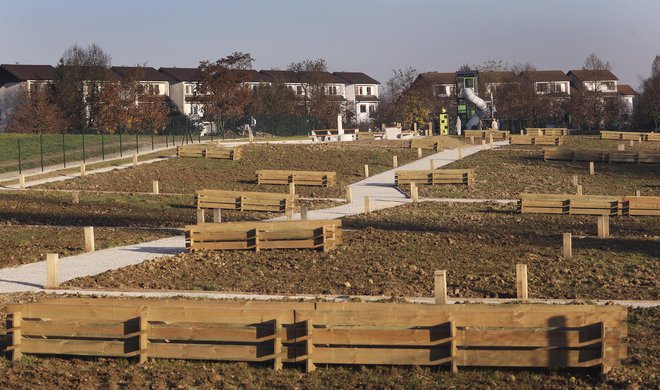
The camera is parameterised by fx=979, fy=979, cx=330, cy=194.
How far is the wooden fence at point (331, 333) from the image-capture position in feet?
41.5

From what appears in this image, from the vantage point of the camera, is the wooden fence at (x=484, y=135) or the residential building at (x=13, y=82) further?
the residential building at (x=13, y=82)

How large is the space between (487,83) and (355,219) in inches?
3893

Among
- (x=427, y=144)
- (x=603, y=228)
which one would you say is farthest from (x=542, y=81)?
(x=603, y=228)

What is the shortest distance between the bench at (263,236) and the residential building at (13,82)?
3116 inches

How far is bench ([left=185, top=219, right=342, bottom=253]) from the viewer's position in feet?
78.8

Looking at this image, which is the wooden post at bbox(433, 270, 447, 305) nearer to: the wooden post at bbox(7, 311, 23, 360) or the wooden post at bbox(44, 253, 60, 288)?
the wooden post at bbox(7, 311, 23, 360)

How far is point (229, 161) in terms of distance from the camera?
5494 cm

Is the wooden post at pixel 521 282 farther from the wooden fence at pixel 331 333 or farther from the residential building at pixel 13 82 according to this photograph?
the residential building at pixel 13 82

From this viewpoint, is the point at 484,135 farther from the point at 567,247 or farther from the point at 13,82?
the point at 567,247

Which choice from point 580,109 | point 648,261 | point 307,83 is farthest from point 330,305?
point 307,83

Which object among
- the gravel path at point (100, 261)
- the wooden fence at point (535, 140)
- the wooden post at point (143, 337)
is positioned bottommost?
the gravel path at point (100, 261)

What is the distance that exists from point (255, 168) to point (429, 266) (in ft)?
106

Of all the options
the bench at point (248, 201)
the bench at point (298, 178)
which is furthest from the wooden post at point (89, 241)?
the bench at point (298, 178)

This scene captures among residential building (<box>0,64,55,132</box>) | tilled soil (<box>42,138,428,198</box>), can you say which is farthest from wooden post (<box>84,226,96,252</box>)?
residential building (<box>0,64,55,132</box>)
